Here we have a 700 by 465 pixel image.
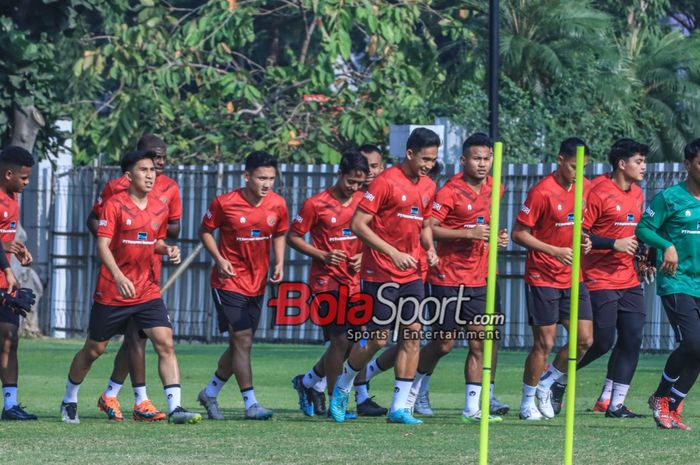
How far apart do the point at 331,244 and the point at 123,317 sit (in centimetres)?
206

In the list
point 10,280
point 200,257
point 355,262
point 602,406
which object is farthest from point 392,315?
point 200,257

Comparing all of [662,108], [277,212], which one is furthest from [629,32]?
[277,212]

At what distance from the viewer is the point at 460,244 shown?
1291 centimetres

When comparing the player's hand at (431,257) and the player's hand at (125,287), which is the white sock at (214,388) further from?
the player's hand at (431,257)

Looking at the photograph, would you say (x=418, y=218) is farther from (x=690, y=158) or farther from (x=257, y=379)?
(x=257, y=379)

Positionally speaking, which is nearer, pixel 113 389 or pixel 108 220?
pixel 108 220

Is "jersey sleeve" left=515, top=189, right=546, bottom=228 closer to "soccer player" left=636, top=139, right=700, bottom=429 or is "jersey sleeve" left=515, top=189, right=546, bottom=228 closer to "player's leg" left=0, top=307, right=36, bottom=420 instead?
"soccer player" left=636, top=139, right=700, bottom=429

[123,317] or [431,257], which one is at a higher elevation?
[431,257]

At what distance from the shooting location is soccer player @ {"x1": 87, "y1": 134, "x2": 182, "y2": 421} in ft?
41.5

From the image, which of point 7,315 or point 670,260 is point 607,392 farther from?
point 7,315

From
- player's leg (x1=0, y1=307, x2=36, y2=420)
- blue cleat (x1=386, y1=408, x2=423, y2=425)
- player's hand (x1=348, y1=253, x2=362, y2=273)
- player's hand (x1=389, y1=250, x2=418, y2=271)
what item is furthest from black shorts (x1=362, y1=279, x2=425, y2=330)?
player's leg (x1=0, y1=307, x2=36, y2=420)

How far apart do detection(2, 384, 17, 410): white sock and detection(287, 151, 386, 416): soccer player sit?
237 centimetres

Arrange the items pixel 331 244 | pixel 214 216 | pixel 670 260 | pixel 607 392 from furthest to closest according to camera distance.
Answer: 1. pixel 607 392
2. pixel 331 244
3. pixel 214 216
4. pixel 670 260

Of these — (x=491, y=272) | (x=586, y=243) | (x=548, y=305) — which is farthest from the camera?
(x=548, y=305)
